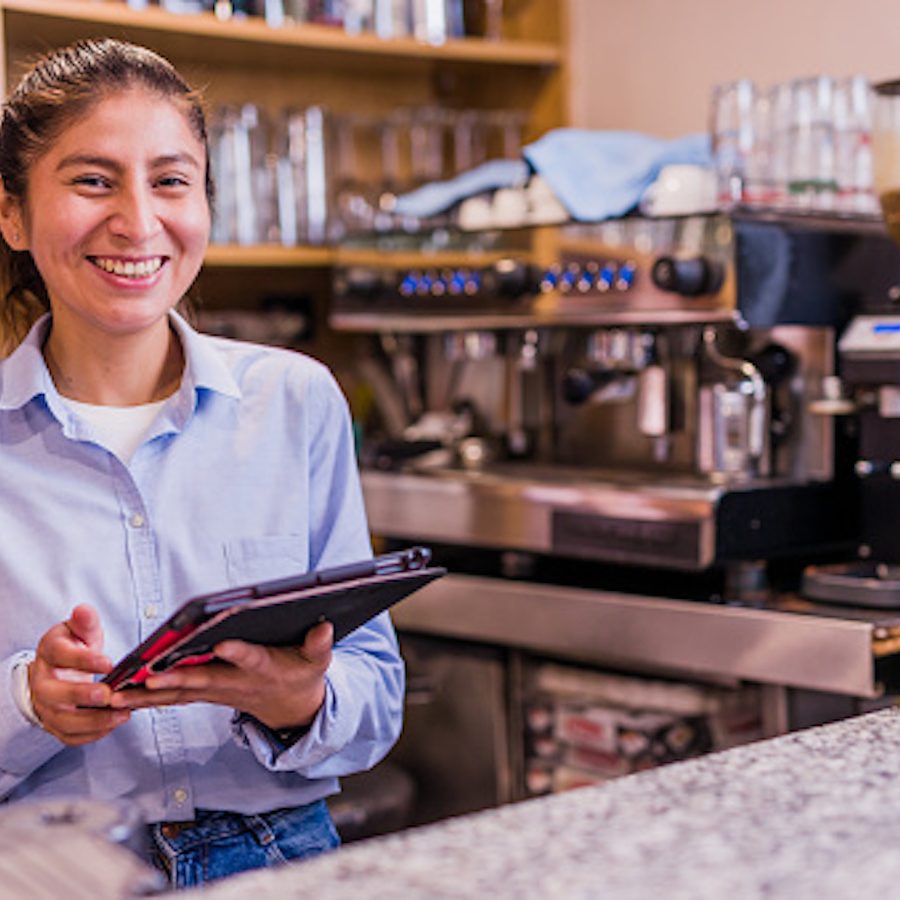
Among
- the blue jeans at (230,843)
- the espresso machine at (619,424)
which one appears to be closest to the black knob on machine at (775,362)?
the espresso machine at (619,424)

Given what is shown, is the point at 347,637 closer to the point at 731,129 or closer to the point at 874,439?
the point at 874,439

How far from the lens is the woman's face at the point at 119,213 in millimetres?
1634

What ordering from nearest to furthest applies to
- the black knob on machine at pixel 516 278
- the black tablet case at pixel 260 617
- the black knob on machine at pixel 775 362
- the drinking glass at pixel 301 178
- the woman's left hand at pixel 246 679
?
the black tablet case at pixel 260 617
the woman's left hand at pixel 246 679
the black knob on machine at pixel 775 362
the black knob on machine at pixel 516 278
the drinking glass at pixel 301 178

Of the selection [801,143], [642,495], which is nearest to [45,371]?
[642,495]

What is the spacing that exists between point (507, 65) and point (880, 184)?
1578 millimetres

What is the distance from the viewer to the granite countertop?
3.39ft

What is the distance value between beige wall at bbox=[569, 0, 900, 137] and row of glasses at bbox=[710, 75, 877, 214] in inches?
9.2

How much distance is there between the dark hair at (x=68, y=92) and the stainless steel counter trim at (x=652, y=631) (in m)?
1.10

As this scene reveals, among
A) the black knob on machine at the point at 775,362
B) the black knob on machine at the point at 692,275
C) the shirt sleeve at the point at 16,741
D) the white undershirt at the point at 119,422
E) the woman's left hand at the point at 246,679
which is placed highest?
the black knob on machine at the point at 692,275

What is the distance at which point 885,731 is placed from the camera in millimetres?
1424

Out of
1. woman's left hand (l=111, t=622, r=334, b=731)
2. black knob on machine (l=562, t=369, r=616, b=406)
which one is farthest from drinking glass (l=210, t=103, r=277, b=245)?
woman's left hand (l=111, t=622, r=334, b=731)

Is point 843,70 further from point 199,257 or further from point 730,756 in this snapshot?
point 730,756

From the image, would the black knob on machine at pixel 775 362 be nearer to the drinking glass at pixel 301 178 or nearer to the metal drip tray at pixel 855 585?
the metal drip tray at pixel 855 585

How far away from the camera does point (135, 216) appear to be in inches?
Answer: 63.9
